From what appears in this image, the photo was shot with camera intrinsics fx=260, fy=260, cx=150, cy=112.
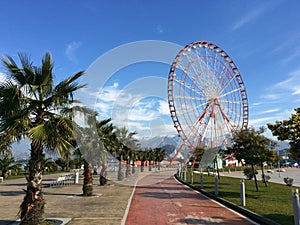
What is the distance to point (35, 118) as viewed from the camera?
8414 mm

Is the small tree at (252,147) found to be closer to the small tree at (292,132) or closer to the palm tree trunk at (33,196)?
the small tree at (292,132)

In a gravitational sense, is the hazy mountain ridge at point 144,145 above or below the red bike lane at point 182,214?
above

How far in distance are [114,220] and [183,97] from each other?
24.0 meters

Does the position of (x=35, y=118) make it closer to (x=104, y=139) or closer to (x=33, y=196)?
(x=33, y=196)

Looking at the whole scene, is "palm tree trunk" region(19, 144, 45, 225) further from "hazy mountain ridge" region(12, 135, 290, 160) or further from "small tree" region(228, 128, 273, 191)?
"small tree" region(228, 128, 273, 191)

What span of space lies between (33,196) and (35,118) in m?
2.41

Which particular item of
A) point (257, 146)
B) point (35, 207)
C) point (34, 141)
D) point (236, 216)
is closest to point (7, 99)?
point (34, 141)

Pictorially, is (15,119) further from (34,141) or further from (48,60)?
(48,60)

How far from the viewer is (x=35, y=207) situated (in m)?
7.79

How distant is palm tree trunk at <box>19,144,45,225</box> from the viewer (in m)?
7.71

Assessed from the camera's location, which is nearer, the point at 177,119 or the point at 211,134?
the point at 177,119

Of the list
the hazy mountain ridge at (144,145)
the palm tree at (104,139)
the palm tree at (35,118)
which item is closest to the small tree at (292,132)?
the hazy mountain ridge at (144,145)

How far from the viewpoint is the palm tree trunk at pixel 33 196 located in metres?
7.71

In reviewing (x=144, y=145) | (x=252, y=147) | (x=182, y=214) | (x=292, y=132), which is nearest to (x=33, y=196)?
(x=182, y=214)
